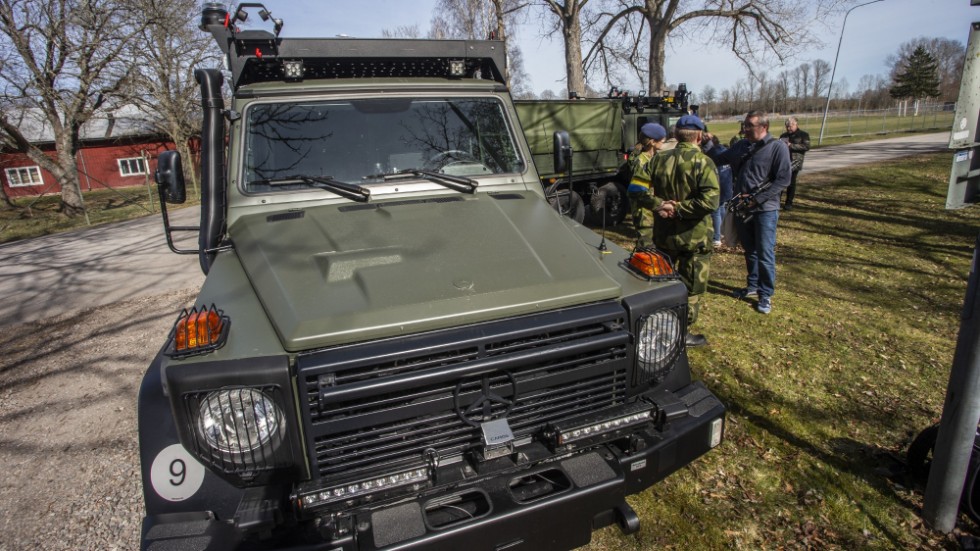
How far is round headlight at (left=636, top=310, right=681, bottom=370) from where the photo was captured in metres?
2.51

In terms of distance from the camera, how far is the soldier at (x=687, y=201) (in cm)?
469

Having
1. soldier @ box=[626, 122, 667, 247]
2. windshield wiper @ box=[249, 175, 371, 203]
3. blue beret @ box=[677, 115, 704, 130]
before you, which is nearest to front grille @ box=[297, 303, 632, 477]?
windshield wiper @ box=[249, 175, 371, 203]

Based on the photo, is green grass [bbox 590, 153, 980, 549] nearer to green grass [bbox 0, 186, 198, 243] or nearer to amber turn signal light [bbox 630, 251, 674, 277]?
amber turn signal light [bbox 630, 251, 674, 277]

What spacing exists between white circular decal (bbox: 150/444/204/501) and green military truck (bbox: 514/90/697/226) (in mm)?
8696

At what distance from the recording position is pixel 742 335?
5262 mm

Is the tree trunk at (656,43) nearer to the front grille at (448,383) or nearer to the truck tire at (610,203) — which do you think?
the truck tire at (610,203)

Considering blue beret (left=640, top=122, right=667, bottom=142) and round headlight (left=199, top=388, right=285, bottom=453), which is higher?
blue beret (left=640, top=122, right=667, bottom=142)

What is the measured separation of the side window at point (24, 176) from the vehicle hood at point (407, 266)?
141 ft

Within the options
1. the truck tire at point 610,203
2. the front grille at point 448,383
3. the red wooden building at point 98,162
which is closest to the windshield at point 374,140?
the front grille at point 448,383

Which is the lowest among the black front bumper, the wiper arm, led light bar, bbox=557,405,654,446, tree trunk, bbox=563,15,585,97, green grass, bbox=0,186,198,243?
green grass, bbox=0,186,198,243

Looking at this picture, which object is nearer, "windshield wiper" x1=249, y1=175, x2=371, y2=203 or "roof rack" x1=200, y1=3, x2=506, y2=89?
"windshield wiper" x1=249, y1=175, x2=371, y2=203

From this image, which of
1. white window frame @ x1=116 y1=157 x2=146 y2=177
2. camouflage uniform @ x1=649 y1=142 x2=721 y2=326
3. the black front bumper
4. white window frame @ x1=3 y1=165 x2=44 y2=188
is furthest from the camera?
white window frame @ x1=116 y1=157 x2=146 y2=177

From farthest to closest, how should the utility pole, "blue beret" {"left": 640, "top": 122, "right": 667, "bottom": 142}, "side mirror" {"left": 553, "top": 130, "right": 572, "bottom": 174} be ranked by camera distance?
"blue beret" {"left": 640, "top": 122, "right": 667, "bottom": 142} < "side mirror" {"left": 553, "top": 130, "right": 572, "bottom": 174} < the utility pole

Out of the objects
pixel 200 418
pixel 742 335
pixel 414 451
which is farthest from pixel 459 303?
pixel 742 335
